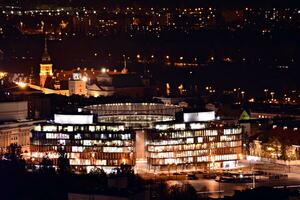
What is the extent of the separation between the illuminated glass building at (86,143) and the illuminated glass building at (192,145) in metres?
0.66

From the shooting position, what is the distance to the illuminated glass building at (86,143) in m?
43.2

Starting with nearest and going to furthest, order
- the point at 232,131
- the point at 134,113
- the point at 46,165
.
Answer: the point at 46,165
the point at 232,131
the point at 134,113

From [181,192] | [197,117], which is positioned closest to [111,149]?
[197,117]

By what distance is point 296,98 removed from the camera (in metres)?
62.3

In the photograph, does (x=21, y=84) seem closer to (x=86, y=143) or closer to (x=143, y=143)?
(x=143, y=143)

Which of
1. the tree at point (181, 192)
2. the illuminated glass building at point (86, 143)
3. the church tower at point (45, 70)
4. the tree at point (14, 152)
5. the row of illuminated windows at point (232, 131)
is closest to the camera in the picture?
the tree at point (181, 192)

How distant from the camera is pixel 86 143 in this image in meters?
43.4

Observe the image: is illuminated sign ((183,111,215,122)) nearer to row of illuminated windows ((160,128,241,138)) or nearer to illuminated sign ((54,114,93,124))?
row of illuminated windows ((160,128,241,138))

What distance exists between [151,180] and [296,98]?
2292 cm

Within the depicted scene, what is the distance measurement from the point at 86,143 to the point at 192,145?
2.52 metres

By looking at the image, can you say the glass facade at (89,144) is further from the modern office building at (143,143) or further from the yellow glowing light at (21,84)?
the yellow glowing light at (21,84)

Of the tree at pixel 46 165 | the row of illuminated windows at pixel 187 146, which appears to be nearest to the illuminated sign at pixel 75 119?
the tree at pixel 46 165

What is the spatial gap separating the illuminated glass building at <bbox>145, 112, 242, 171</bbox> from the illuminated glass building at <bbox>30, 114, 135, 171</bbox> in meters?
0.66

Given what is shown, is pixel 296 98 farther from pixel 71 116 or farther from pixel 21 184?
pixel 21 184
